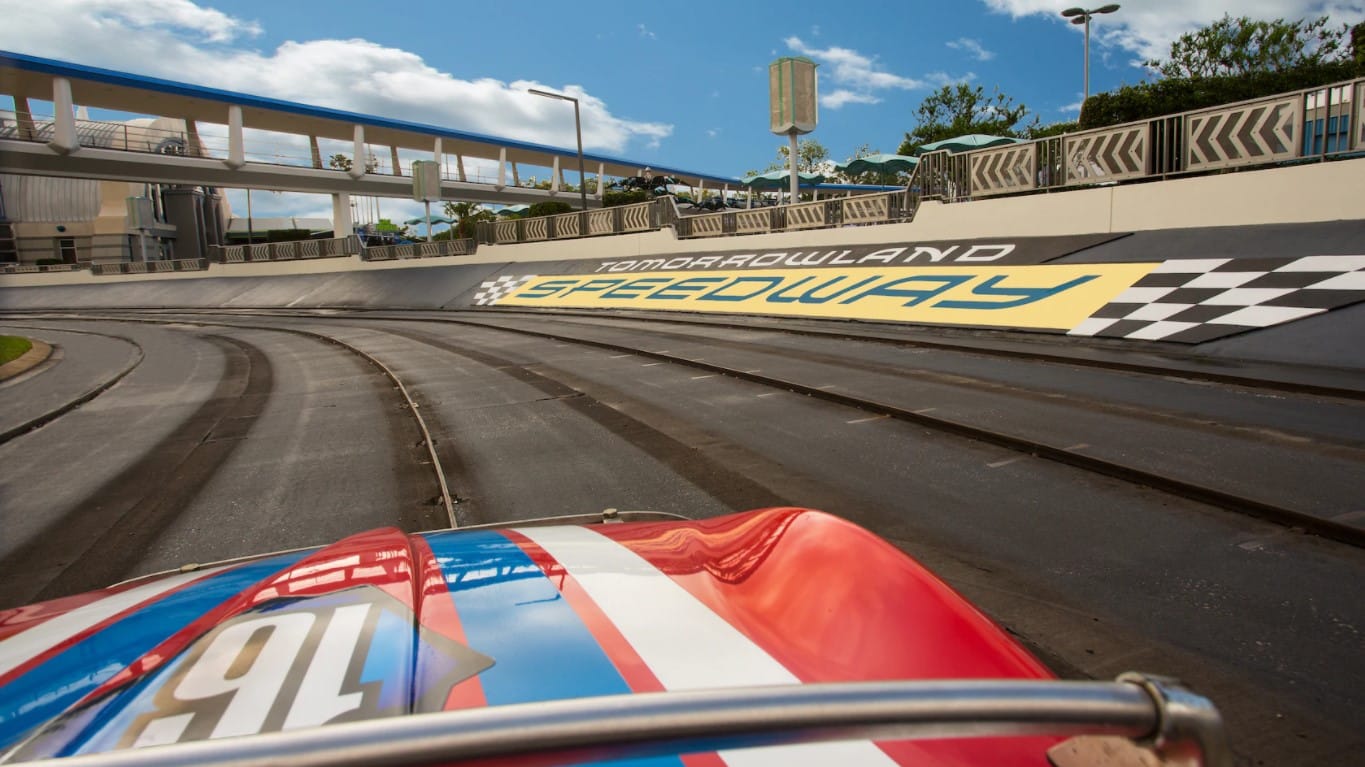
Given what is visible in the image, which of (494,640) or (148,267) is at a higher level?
(148,267)

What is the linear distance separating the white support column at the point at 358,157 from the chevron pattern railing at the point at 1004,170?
37913 millimetres

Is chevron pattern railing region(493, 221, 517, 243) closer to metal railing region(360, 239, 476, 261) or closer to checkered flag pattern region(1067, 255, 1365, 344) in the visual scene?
metal railing region(360, 239, 476, 261)

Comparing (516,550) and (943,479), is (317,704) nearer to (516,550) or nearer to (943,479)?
(516,550)

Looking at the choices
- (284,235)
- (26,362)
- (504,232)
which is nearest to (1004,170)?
(26,362)

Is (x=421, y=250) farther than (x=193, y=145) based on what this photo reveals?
No

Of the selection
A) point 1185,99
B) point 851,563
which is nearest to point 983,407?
point 851,563

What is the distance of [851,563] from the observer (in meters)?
1.83

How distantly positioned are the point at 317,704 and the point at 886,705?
98 centimetres

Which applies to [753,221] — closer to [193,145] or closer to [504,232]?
[504,232]

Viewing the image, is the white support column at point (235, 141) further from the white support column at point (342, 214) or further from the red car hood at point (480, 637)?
the red car hood at point (480, 637)

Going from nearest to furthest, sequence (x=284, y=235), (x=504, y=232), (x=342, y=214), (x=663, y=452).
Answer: (x=663, y=452)
(x=504, y=232)
(x=342, y=214)
(x=284, y=235)

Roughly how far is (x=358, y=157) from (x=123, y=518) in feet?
143

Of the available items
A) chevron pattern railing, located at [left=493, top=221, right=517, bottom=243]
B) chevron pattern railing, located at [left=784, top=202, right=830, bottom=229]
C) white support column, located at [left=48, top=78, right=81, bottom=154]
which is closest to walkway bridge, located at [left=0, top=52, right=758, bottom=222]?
white support column, located at [left=48, top=78, right=81, bottom=154]

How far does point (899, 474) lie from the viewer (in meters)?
4.69
